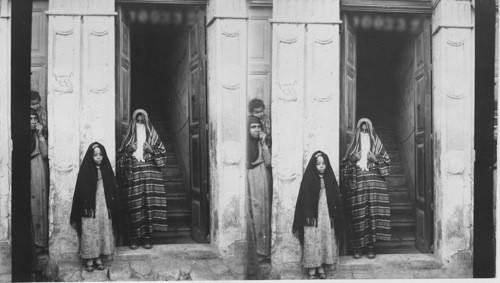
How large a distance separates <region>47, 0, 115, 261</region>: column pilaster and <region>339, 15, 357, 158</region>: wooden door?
2.19 m

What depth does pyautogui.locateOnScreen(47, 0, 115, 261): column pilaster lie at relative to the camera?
5.21 m

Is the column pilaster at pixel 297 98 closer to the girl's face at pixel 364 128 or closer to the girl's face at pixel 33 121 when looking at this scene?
the girl's face at pixel 364 128

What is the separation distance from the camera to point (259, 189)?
5.48 metres

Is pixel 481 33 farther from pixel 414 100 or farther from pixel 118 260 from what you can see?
pixel 118 260

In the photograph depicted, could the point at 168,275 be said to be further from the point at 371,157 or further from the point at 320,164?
the point at 371,157

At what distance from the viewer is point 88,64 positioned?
526 cm

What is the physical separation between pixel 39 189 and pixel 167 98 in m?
1.62

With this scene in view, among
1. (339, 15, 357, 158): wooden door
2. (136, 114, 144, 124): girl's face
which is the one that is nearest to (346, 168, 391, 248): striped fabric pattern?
(339, 15, 357, 158): wooden door

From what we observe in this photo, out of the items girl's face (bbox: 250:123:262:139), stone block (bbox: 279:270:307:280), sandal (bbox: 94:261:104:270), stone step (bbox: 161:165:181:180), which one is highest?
girl's face (bbox: 250:123:262:139)

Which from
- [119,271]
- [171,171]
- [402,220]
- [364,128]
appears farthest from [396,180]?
[119,271]

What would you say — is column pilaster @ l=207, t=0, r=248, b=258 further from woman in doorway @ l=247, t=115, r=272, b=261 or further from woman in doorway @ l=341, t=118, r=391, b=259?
woman in doorway @ l=341, t=118, r=391, b=259

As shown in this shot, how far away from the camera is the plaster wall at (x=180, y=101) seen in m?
5.97

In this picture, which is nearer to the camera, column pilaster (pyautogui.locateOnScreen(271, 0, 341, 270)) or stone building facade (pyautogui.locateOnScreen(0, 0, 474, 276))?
stone building facade (pyautogui.locateOnScreen(0, 0, 474, 276))

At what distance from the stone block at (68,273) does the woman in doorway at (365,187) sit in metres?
2.55
